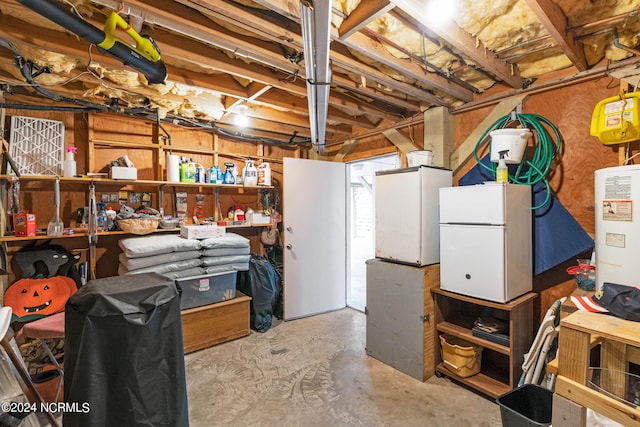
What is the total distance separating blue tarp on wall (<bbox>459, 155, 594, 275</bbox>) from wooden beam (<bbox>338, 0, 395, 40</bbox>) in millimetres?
1831

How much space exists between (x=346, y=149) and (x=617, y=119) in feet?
8.80

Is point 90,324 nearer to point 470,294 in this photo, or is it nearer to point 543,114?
point 470,294

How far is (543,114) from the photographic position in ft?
7.43

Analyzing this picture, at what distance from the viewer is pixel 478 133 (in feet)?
8.52

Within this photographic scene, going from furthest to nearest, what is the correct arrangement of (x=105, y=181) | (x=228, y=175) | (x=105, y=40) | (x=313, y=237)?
(x=313, y=237)
(x=228, y=175)
(x=105, y=181)
(x=105, y=40)

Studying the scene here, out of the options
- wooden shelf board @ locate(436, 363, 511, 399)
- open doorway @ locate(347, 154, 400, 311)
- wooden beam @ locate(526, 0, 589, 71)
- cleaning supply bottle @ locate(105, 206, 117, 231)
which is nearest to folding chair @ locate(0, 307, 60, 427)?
cleaning supply bottle @ locate(105, 206, 117, 231)

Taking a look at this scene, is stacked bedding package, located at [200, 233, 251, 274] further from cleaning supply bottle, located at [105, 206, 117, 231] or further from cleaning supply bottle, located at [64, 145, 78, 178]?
cleaning supply bottle, located at [64, 145, 78, 178]

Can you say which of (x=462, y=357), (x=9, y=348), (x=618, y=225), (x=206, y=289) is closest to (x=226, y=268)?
(x=206, y=289)

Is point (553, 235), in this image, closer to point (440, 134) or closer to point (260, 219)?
point (440, 134)

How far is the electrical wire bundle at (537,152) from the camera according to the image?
219 centimetres

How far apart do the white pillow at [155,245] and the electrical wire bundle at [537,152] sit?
2.94 metres

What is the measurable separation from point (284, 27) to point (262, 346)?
8.98 ft

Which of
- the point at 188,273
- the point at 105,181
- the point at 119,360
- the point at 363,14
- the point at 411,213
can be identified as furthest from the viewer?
the point at 188,273

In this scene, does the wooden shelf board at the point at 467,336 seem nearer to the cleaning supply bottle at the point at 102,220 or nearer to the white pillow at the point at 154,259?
the white pillow at the point at 154,259
